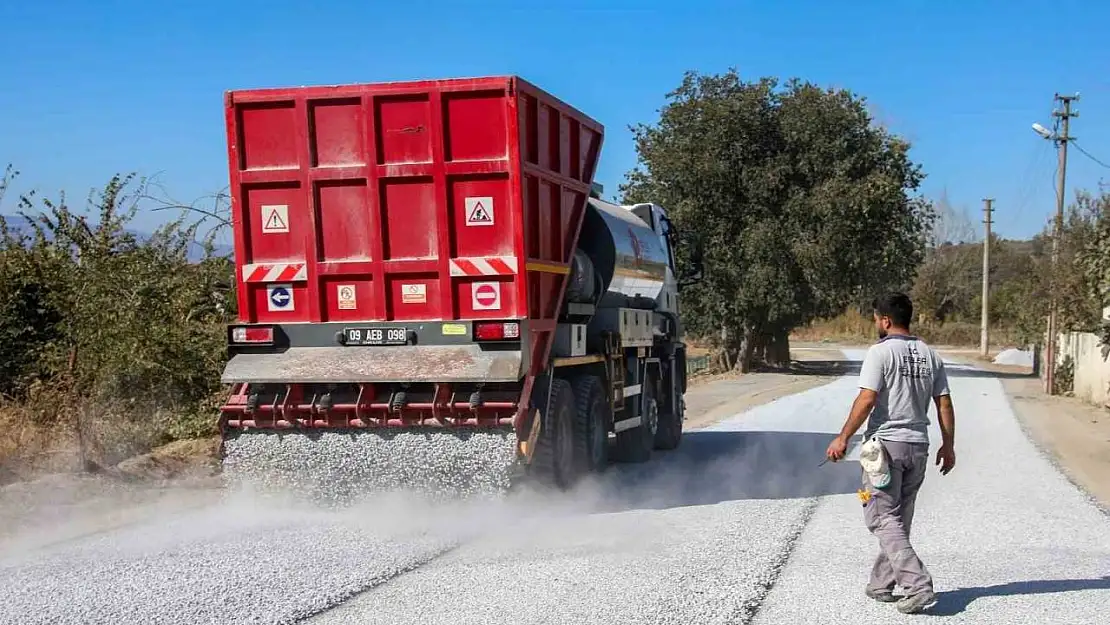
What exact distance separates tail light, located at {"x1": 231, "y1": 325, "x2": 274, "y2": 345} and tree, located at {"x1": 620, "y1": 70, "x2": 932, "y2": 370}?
88.4ft

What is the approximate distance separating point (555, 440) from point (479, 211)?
2163 millimetres

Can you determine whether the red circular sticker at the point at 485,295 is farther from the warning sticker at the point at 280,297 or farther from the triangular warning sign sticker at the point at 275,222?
the triangular warning sign sticker at the point at 275,222

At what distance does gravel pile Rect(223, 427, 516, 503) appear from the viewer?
28.8ft

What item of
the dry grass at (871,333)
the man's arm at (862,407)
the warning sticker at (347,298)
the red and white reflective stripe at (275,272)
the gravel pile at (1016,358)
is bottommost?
the dry grass at (871,333)

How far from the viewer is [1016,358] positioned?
52.4 metres

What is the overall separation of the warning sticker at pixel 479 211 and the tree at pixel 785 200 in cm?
2665

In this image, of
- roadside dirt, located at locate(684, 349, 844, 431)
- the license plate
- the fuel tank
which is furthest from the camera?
roadside dirt, located at locate(684, 349, 844, 431)

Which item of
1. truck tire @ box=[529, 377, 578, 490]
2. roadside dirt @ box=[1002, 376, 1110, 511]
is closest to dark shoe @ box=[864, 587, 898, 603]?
truck tire @ box=[529, 377, 578, 490]

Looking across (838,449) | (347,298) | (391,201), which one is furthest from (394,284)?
(838,449)

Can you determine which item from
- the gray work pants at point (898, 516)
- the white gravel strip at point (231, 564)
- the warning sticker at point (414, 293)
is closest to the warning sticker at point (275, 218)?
the warning sticker at point (414, 293)

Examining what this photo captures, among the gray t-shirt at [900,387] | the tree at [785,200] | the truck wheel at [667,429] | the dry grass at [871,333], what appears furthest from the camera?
the dry grass at [871,333]

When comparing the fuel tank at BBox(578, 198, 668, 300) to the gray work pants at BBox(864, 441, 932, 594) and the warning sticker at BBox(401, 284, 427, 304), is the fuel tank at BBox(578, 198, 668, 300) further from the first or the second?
the gray work pants at BBox(864, 441, 932, 594)

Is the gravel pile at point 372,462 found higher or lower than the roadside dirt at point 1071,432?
higher

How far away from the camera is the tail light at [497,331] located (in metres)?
8.86
